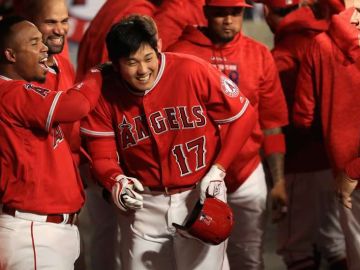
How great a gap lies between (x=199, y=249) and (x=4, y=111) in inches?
45.1

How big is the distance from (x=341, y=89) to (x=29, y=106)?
64.5 inches

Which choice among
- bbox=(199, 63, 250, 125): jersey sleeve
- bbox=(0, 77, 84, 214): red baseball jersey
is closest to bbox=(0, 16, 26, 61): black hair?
bbox=(0, 77, 84, 214): red baseball jersey

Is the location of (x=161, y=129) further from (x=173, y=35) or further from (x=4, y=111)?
(x=173, y=35)

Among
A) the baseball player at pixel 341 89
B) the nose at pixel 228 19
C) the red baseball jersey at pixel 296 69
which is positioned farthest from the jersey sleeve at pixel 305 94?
the red baseball jersey at pixel 296 69

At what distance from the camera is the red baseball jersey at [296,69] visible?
530 centimetres

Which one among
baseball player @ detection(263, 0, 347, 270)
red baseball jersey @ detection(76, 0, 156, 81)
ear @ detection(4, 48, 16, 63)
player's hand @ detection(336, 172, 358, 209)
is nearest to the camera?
ear @ detection(4, 48, 16, 63)

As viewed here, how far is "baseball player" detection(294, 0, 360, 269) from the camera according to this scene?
4438 millimetres

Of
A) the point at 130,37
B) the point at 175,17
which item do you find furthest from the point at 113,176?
the point at 175,17

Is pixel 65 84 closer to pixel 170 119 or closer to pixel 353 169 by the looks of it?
pixel 170 119

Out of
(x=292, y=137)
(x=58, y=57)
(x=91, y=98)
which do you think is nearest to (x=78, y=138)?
(x=58, y=57)

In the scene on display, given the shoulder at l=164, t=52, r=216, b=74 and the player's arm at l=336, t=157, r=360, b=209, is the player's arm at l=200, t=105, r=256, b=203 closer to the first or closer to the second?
the shoulder at l=164, t=52, r=216, b=74

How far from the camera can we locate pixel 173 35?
5.35 metres

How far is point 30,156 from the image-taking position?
380cm

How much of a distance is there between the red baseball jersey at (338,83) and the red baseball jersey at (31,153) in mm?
1406
